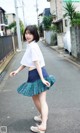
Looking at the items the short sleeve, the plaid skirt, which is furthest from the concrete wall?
the short sleeve

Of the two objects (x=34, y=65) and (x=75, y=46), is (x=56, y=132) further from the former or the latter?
(x=75, y=46)

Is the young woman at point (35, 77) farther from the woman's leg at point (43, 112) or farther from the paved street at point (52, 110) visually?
the paved street at point (52, 110)

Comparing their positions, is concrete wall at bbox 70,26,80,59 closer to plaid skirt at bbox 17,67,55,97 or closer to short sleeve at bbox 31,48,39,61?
plaid skirt at bbox 17,67,55,97

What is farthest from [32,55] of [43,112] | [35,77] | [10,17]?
[10,17]

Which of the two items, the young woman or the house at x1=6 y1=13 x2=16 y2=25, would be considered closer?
the young woman

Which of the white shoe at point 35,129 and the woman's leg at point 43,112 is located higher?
the woman's leg at point 43,112

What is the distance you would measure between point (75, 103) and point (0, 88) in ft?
11.8

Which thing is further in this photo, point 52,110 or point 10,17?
point 10,17

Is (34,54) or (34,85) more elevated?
(34,54)

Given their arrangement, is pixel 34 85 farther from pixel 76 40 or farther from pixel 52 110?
pixel 76 40

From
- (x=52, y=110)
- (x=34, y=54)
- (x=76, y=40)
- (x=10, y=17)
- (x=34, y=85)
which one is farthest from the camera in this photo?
(x=10, y=17)

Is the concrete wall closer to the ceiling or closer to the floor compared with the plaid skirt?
closer to the floor

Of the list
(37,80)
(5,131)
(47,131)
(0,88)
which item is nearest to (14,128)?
(5,131)

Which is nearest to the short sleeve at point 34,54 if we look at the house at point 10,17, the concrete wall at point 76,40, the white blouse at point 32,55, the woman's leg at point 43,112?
the white blouse at point 32,55
